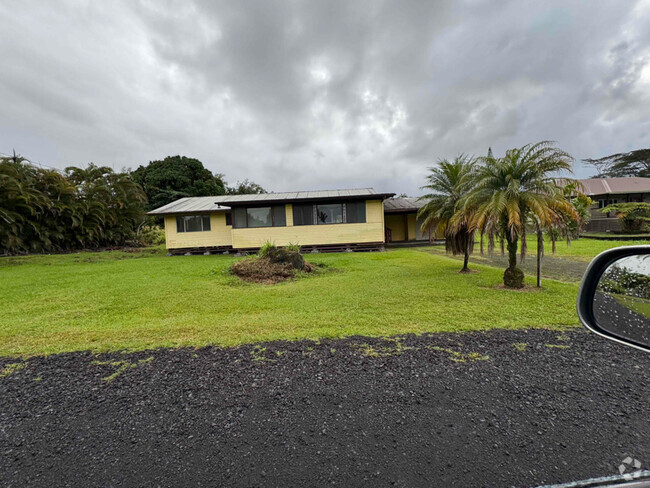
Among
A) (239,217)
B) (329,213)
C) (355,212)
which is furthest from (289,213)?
(355,212)

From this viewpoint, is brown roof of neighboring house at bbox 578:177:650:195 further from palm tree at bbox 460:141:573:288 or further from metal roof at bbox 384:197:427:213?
palm tree at bbox 460:141:573:288

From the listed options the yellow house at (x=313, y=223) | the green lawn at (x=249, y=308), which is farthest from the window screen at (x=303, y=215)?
the green lawn at (x=249, y=308)

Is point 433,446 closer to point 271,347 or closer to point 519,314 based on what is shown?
point 271,347

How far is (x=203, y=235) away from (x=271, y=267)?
10.8 meters

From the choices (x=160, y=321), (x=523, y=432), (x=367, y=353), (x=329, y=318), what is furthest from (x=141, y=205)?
(x=523, y=432)

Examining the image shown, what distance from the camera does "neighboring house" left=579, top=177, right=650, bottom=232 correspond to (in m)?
24.8

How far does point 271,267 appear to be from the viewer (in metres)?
10.4

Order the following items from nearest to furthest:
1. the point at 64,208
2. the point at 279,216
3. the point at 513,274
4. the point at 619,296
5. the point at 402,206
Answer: the point at 619,296 < the point at 513,274 < the point at 279,216 < the point at 64,208 < the point at 402,206

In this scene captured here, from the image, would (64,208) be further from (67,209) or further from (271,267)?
(271,267)

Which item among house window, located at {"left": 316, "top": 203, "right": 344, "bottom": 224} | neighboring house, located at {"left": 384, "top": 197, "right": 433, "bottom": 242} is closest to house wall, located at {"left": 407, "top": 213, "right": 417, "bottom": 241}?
neighboring house, located at {"left": 384, "top": 197, "right": 433, "bottom": 242}

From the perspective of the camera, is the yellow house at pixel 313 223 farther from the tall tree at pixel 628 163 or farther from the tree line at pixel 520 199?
the tall tree at pixel 628 163

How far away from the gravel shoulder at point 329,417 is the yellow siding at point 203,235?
1594 cm

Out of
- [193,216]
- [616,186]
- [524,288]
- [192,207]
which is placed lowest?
[524,288]

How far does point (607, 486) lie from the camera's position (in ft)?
5.46
